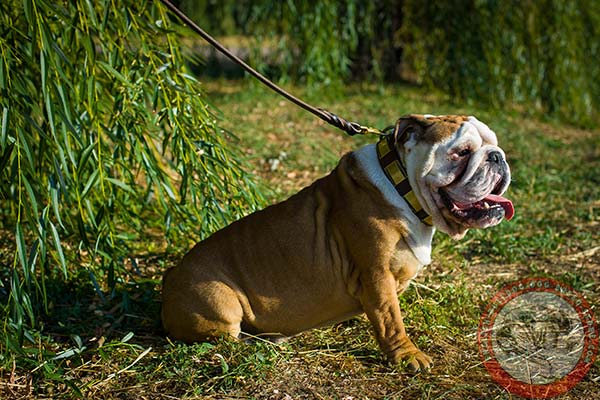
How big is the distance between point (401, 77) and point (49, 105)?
21.7 feet

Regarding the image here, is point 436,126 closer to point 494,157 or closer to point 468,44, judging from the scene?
point 494,157

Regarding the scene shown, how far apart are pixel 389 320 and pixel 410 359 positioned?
0.17 m

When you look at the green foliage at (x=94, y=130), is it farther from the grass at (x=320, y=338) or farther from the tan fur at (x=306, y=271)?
the tan fur at (x=306, y=271)

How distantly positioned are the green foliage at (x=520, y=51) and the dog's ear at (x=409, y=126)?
5.62m

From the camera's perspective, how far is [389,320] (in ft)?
9.45

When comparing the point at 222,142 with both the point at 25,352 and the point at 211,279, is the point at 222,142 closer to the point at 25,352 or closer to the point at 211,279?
the point at 211,279

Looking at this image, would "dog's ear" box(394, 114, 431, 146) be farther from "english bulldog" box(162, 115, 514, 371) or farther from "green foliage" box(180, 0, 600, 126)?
"green foliage" box(180, 0, 600, 126)

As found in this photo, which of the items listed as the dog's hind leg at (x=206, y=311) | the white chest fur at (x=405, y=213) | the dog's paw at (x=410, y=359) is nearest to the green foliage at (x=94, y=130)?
the dog's hind leg at (x=206, y=311)

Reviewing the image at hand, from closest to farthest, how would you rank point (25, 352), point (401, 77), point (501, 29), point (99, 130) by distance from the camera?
point (25, 352) < point (99, 130) < point (501, 29) < point (401, 77)

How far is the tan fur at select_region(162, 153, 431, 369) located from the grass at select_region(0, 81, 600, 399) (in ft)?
0.38

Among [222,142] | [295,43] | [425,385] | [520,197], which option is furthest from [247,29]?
[425,385]

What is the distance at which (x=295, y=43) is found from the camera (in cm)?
816

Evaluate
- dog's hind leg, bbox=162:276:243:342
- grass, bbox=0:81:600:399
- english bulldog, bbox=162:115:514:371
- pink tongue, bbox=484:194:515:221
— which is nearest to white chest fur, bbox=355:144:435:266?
english bulldog, bbox=162:115:514:371

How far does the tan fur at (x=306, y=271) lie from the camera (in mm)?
2871
